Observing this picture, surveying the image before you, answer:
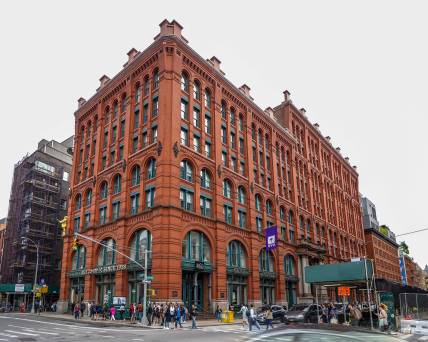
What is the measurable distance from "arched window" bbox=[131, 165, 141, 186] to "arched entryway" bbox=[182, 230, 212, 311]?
26.4 feet

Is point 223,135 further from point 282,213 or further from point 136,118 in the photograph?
point 282,213

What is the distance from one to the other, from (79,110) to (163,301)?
1296 inches

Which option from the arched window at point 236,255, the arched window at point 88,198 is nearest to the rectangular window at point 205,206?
the arched window at point 236,255

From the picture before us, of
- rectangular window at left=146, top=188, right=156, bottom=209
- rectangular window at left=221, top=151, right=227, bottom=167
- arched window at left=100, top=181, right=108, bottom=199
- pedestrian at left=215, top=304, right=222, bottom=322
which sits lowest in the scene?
pedestrian at left=215, top=304, right=222, bottom=322

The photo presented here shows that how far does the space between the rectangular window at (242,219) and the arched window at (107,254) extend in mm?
14213

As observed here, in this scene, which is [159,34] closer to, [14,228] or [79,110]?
[79,110]

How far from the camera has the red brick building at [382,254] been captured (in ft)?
294

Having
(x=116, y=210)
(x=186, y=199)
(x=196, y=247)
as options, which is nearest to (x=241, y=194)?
(x=186, y=199)

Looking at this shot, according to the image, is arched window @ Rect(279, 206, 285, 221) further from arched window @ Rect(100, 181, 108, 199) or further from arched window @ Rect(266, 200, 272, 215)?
arched window @ Rect(100, 181, 108, 199)

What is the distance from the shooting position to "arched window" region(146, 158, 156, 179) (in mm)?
37719

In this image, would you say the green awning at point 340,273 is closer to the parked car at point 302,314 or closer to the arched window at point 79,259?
the parked car at point 302,314

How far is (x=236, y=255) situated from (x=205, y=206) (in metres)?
6.88

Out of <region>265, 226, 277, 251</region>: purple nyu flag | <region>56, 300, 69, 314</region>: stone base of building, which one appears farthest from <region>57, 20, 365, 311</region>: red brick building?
<region>265, 226, 277, 251</region>: purple nyu flag

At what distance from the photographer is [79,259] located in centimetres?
4466
